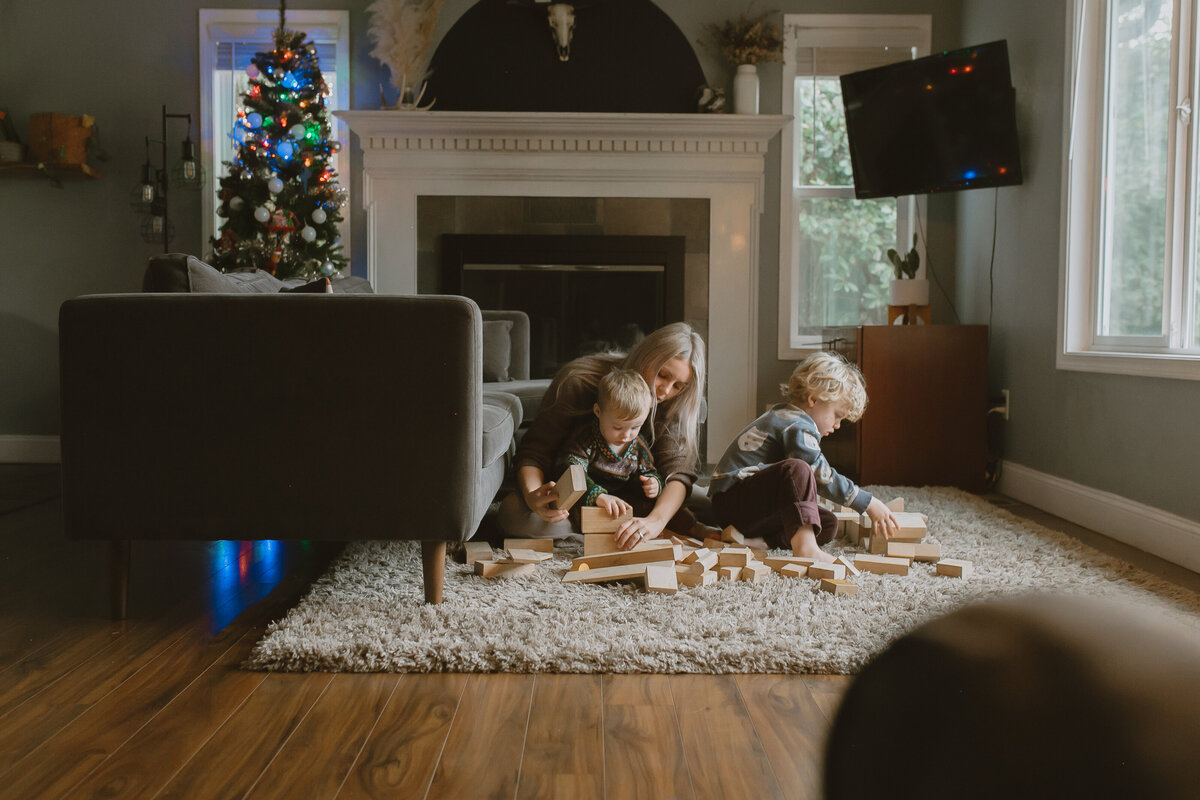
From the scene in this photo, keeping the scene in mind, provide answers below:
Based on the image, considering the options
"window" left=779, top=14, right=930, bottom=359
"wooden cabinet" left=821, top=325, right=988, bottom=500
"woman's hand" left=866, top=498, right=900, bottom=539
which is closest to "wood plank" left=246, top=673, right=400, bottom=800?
"woman's hand" left=866, top=498, right=900, bottom=539

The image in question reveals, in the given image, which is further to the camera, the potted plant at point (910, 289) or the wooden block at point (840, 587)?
the potted plant at point (910, 289)

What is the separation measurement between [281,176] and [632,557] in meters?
3.11

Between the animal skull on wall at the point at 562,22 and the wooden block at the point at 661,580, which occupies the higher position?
the animal skull on wall at the point at 562,22

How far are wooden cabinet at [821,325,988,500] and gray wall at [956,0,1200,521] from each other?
0.16 meters

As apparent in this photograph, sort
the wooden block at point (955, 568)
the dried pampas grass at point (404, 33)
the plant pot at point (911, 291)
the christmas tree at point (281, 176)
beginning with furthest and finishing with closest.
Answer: the dried pampas grass at point (404, 33) < the christmas tree at point (281, 176) < the plant pot at point (911, 291) < the wooden block at point (955, 568)

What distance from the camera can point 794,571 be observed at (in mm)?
2104

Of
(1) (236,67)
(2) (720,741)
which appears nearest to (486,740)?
(2) (720,741)

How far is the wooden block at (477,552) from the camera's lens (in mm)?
2238

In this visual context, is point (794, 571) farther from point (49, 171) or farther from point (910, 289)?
point (49, 171)

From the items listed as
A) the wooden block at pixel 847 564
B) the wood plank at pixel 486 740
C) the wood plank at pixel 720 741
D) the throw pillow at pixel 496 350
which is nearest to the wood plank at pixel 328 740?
the wood plank at pixel 486 740

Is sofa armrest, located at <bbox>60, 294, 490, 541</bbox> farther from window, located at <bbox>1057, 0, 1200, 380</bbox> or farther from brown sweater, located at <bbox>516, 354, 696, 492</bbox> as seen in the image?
window, located at <bbox>1057, 0, 1200, 380</bbox>

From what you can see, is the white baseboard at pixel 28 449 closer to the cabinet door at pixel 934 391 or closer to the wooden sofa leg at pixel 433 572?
the wooden sofa leg at pixel 433 572

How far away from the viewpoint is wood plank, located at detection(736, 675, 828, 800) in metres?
1.16

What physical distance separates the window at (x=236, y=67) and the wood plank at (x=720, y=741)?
3.81 meters
